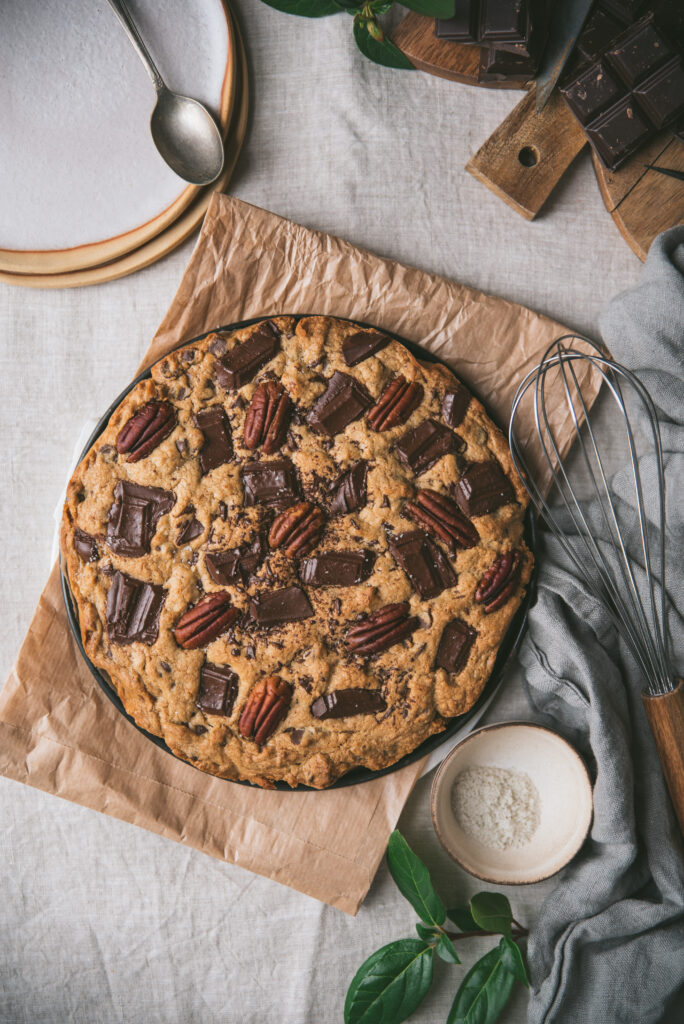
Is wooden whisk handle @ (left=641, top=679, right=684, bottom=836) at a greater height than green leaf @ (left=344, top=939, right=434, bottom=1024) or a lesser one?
greater

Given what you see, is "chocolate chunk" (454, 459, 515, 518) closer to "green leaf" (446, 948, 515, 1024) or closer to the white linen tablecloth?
the white linen tablecloth

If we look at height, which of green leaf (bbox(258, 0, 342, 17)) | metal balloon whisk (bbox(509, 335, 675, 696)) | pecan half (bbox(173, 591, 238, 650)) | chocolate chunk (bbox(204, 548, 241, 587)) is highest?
green leaf (bbox(258, 0, 342, 17))

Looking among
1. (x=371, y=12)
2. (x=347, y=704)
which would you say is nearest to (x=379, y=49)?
(x=371, y=12)

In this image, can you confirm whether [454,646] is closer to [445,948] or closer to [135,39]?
[445,948]

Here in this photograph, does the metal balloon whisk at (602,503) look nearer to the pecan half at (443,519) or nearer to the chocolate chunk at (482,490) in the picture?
the chocolate chunk at (482,490)

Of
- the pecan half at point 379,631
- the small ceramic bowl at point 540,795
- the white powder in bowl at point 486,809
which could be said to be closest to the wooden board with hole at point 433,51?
the pecan half at point 379,631

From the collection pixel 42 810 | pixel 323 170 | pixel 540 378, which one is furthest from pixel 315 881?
pixel 323 170

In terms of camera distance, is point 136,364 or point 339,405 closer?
point 339,405

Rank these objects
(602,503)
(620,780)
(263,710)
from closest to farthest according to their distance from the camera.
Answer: (263,710), (620,780), (602,503)

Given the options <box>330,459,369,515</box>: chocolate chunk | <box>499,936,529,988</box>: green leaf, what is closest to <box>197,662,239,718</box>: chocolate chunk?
<box>330,459,369,515</box>: chocolate chunk
